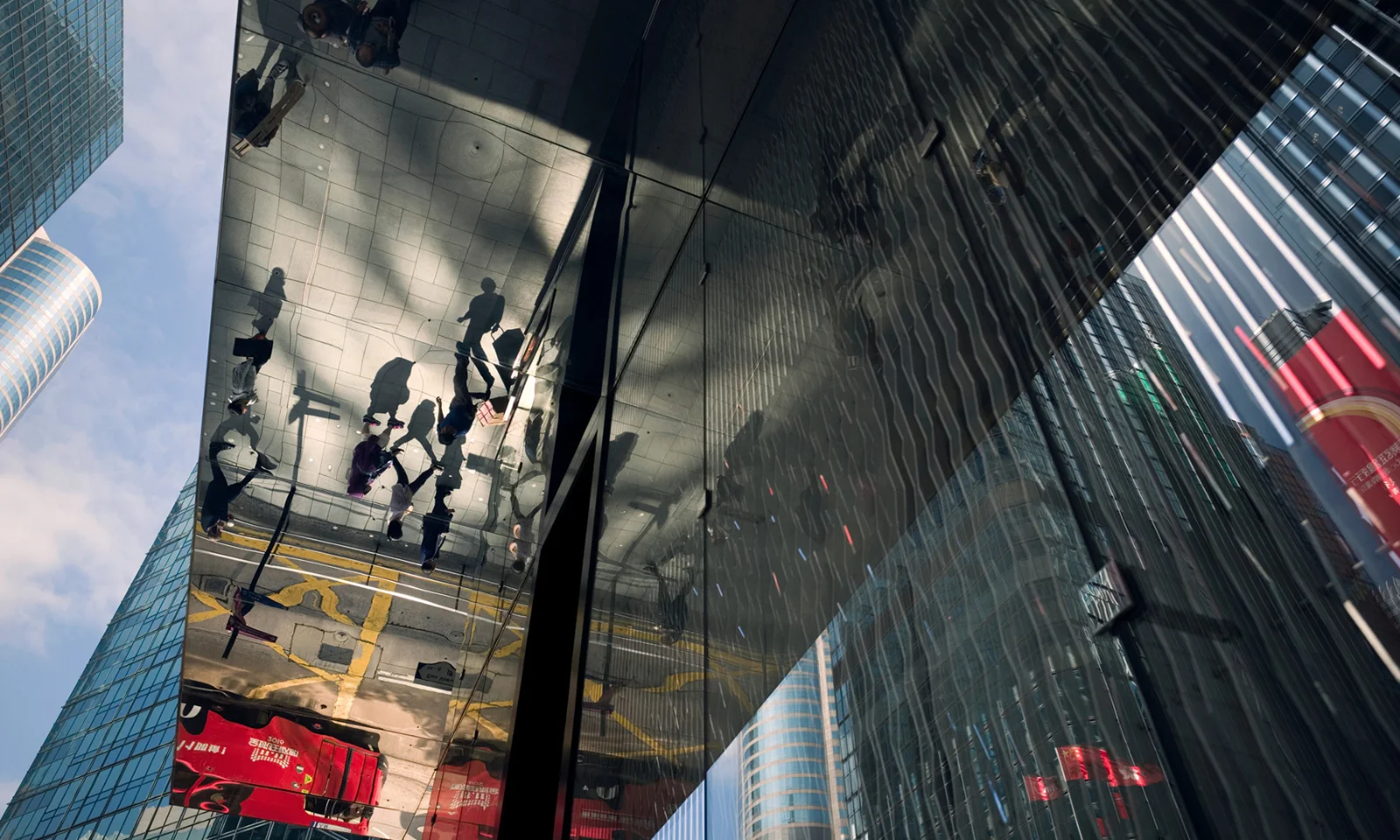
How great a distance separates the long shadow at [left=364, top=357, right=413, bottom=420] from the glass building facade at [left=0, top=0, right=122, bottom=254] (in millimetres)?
43188

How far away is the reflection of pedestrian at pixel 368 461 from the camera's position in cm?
515

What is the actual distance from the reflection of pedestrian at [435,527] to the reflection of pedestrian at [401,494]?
143 millimetres

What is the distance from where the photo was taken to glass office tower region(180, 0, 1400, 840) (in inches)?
16.7

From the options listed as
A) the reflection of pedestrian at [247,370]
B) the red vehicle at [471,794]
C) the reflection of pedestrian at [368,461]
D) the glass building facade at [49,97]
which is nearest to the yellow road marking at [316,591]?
the reflection of pedestrian at [368,461]

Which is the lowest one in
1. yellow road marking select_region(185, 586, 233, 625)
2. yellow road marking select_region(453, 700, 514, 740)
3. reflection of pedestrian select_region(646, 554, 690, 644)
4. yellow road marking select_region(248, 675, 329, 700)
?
reflection of pedestrian select_region(646, 554, 690, 644)

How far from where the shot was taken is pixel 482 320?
4238mm

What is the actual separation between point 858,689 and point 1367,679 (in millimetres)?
558

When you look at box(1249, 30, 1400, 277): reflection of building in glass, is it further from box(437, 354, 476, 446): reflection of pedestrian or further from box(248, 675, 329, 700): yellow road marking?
box(248, 675, 329, 700): yellow road marking

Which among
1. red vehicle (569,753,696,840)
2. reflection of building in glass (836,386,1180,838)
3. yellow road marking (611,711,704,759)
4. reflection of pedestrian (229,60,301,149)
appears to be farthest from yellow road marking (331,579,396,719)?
reflection of building in glass (836,386,1180,838)

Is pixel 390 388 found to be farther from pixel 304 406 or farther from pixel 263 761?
pixel 263 761

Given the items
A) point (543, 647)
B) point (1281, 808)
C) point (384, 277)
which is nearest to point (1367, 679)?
point (1281, 808)

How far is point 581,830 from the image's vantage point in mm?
1920

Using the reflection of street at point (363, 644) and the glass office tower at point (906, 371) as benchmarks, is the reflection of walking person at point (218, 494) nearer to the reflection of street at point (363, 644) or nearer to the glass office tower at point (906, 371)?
the reflection of street at point (363, 644)

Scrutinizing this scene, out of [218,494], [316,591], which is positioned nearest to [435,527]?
[316,591]
